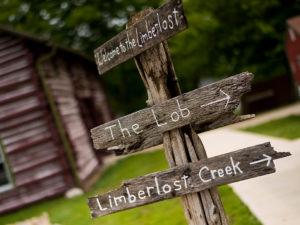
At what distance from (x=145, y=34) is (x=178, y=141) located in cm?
82

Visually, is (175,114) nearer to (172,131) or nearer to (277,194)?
(172,131)

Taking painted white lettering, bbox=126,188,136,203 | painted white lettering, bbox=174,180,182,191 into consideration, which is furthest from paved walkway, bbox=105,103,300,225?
painted white lettering, bbox=126,188,136,203

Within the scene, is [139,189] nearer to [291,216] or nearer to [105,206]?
[105,206]

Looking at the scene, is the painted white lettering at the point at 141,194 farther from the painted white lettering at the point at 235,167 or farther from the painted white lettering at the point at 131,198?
the painted white lettering at the point at 235,167

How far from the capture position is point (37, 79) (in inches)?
317

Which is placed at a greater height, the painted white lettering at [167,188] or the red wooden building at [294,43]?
the red wooden building at [294,43]

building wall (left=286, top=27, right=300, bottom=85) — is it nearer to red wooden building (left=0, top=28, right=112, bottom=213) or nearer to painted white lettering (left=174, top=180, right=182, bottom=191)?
red wooden building (left=0, top=28, right=112, bottom=213)

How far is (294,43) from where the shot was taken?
16.3 meters

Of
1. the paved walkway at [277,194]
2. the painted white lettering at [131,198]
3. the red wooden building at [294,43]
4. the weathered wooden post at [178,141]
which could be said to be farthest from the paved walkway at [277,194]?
the red wooden building at [294,43]

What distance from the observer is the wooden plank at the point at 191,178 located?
6.48ft

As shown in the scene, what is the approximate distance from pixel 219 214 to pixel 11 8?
1724 centimetres

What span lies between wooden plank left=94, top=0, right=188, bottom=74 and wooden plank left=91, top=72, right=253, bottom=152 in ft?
1.44

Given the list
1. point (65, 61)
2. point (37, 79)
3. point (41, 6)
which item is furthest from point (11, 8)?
point (37, 79)

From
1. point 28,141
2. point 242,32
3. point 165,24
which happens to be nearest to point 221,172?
point 165,24
